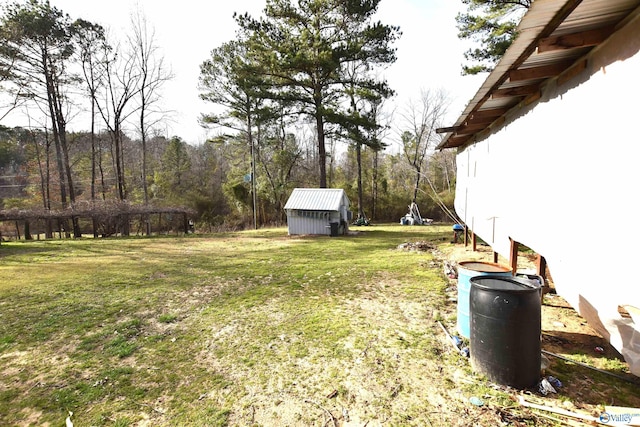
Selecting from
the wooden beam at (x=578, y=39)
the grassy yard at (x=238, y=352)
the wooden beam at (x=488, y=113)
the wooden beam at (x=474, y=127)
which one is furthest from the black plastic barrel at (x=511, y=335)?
the wooden beam at (x=474, y=127)

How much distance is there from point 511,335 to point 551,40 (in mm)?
2518

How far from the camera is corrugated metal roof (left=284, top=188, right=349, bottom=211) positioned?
46.1 feet

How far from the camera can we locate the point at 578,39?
2449 mm

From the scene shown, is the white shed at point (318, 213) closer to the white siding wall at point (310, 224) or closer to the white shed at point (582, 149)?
the white siding wall at point (310, 224)

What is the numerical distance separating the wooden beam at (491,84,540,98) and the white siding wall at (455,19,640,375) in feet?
0.97

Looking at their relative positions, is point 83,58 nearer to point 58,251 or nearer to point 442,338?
point 58,251

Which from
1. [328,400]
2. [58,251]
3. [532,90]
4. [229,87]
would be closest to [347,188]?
[229,87]

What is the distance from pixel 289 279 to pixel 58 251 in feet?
30.1

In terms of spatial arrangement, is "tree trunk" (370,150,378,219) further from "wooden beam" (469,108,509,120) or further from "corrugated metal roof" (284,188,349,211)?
"wooden beam" (469,108,509,120)

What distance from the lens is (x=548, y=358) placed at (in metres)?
3.01

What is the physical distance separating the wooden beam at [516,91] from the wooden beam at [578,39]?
4.55 ft

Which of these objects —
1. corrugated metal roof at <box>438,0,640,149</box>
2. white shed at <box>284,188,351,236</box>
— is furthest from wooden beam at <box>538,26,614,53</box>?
white shed at <box>284,188,351,236</box>

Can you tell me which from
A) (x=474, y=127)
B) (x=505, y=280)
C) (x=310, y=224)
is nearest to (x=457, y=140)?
(x=474, y=127)

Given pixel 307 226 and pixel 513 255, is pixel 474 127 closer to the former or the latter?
pixel 513 255
